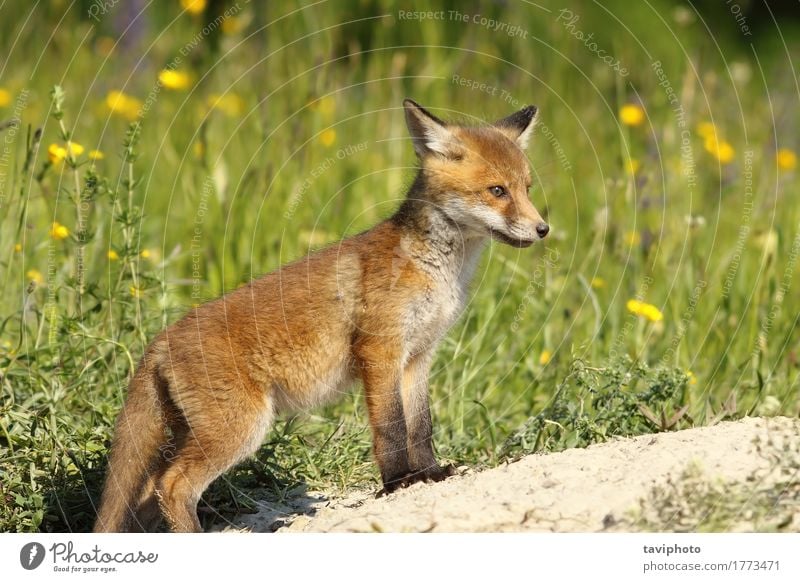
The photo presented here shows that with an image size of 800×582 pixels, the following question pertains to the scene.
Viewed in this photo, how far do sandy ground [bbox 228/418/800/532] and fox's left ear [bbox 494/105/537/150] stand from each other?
202 cm

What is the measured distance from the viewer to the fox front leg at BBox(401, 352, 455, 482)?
224 inches

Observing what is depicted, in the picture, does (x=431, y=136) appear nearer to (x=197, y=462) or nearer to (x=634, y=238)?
(x=197, y=462)

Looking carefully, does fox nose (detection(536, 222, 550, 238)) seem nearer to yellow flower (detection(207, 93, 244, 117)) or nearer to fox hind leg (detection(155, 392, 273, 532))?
fox hind leg (detection(155, 392, 273, 532))

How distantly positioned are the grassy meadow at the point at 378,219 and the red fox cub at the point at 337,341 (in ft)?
1.57

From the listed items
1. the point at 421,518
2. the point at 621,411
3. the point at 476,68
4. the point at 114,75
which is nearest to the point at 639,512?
the point at 421,518

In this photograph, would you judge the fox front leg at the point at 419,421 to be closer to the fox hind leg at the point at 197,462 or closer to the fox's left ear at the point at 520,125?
the fox hind leg at the point at 197,462

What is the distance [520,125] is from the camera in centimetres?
626

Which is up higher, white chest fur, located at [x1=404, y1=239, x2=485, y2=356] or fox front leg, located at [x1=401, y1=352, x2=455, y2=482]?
white chest fur, located at [x1=404, y1=239, x2=485, y2=356]

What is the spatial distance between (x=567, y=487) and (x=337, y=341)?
5.15 ft

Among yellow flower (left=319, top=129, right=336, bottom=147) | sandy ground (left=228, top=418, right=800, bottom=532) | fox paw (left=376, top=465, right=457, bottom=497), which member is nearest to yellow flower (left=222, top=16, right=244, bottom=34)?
yellow flower (left=319, top=129, right=336, bottom=147)

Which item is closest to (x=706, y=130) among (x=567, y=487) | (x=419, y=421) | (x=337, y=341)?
(x=419, y=421)
